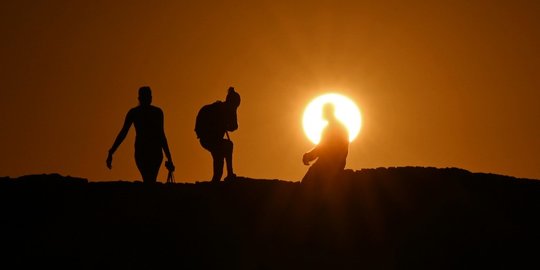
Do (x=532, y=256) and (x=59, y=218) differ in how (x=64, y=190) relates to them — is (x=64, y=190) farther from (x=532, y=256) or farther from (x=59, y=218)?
(x=532, y=256)

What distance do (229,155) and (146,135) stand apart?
107 inches

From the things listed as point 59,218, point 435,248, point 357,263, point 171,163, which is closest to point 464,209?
point 435,248

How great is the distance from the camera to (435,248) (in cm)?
1814

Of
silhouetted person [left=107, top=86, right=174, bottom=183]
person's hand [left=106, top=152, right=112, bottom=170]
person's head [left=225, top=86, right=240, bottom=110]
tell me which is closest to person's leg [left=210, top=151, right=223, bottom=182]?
person's head [left=225, top=86, right=240, bottom=110]

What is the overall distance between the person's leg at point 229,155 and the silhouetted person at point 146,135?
2.12 meters

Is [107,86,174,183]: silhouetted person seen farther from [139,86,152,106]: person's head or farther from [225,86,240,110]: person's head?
[225,86,240,110]: person's head

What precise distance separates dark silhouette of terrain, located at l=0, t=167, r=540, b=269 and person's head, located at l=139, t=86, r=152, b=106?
1.75 metres

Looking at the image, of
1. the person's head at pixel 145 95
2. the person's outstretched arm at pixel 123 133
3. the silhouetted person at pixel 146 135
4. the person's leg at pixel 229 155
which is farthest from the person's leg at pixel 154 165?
the person's leg at pixel 229 155

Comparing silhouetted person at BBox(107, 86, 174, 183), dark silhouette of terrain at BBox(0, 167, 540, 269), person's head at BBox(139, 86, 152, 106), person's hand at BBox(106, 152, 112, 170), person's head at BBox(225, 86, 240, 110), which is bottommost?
dark silhouette of terrain at BBox(0, 167, 540, 269)

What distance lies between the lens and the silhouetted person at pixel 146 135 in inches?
709

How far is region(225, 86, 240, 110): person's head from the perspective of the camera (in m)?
20.4

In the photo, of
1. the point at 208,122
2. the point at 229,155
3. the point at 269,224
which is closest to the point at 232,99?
the point at 208,122

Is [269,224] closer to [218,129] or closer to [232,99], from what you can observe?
[218,129]

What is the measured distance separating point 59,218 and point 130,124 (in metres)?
2.21
